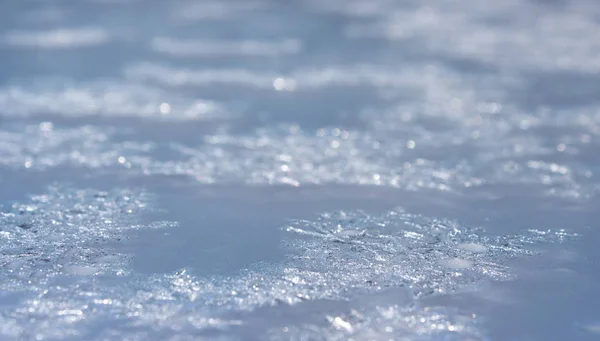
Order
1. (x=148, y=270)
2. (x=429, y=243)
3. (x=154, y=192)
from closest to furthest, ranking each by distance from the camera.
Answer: (x=148, y=270), (x=429, y=243), (x=154, y=192)

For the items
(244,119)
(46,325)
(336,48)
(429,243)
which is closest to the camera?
(46,325)

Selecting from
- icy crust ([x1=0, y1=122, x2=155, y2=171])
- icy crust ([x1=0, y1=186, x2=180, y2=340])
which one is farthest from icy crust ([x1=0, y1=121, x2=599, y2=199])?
icy crust ([x1=0, y1=186, x2=180, y2=340])

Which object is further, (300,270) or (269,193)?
(269,193)

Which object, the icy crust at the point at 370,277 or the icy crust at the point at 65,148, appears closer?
the icy crust at the point at 370,277

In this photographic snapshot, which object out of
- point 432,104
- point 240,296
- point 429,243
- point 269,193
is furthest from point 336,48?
point 240,296

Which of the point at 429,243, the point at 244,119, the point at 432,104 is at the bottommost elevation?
the point at 429,243

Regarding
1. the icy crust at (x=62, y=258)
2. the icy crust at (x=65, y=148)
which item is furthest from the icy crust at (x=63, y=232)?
the icy crust at (x=65, y=148)

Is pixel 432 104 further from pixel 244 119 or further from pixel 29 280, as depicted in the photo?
pixel 29 280

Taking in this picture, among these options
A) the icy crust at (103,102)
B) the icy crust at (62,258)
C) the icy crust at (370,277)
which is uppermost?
the icy crust at (103,102)

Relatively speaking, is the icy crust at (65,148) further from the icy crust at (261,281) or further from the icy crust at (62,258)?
the icy crust at (261,281)
